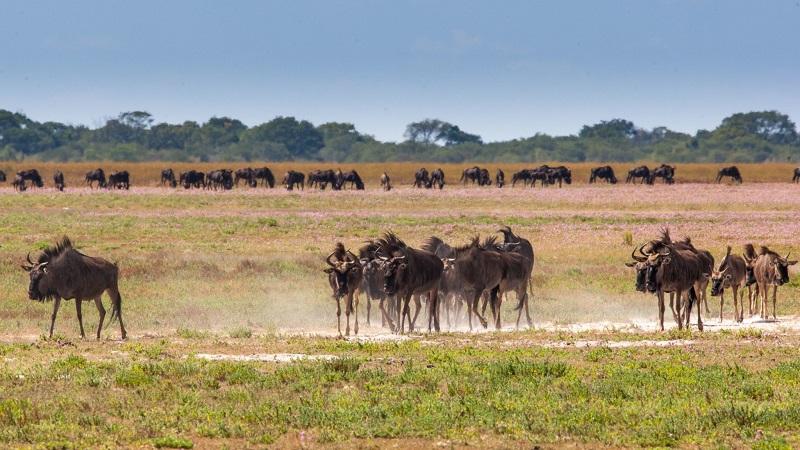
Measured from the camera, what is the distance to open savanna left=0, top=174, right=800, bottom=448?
12844 mm

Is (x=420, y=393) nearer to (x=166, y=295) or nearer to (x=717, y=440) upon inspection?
(x=717, y=440)

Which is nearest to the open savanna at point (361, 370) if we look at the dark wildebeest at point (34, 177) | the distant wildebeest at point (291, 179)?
the distant wildebeest at point (291, 179)

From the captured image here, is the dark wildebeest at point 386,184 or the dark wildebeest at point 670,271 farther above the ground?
the dark wildebeest at point 670,271

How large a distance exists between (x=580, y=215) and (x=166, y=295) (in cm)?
2991

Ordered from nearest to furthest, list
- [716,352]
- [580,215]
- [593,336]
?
[716,352], [593,336], [580,215]

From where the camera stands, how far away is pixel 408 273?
22406 mm

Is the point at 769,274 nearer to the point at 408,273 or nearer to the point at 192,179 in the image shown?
the point at 408,273

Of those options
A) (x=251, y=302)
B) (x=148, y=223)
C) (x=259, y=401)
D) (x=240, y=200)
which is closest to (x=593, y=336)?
(x=259, y=401)

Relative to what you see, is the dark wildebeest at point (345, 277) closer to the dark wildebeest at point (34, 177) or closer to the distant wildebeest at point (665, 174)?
the dark wildebeest at point (34, 177)

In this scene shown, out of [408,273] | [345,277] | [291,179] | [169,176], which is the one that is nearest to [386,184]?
[291,179]

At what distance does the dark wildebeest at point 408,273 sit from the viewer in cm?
2209

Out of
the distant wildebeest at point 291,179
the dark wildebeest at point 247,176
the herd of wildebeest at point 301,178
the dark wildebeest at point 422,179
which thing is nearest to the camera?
the distant wildebeest at point 291,179

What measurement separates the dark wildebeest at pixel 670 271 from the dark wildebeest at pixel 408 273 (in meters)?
3.79

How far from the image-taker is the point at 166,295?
1110 inches
